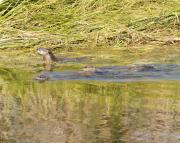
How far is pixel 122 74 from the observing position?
8352 mm

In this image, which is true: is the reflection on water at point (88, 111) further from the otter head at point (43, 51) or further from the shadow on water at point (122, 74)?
the otter head at point (43, 51)

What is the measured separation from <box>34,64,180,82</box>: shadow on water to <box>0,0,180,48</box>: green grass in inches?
71.9

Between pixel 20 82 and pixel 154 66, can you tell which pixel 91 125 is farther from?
pixel 154 66

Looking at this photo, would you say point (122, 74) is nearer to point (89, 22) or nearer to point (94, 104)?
point (94, 104)

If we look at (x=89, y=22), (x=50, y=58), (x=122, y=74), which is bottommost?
(x=122, y=74)

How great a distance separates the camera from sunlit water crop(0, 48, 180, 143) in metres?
5.53

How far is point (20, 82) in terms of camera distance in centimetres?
801

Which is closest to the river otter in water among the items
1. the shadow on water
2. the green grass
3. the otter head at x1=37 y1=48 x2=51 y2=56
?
the otter head at x1=37 y1=48 x2=51 y2=56

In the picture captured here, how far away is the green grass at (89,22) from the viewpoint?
10.5 m

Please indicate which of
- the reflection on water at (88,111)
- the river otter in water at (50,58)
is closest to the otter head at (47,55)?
the river otter in water at (50,58)

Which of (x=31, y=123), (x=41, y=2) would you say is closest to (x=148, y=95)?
(x=31, y=123)

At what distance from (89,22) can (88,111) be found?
478 cm

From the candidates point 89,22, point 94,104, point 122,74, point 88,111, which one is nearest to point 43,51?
point 122,74

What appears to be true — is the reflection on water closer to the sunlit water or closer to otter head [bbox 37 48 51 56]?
the sunlit water
